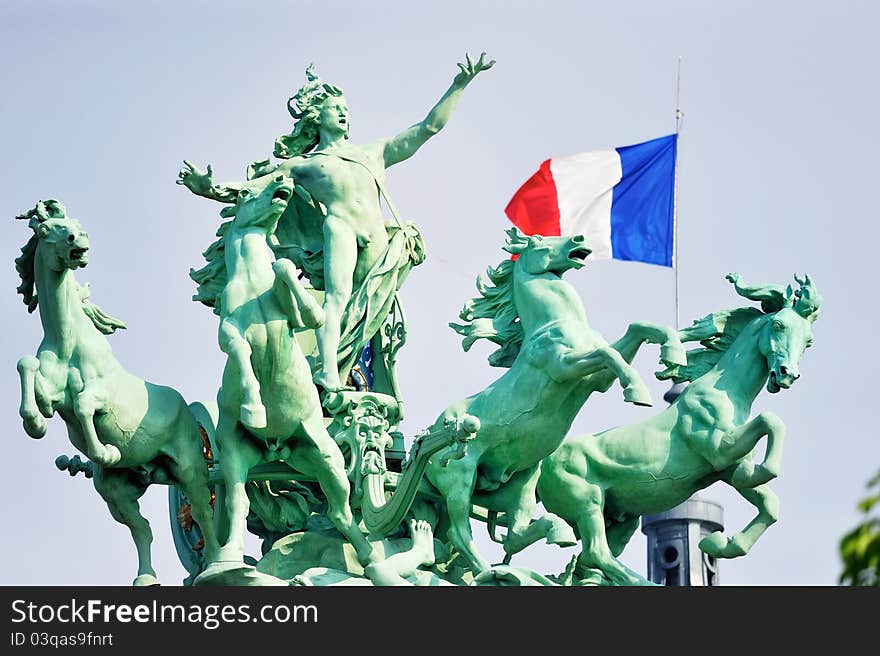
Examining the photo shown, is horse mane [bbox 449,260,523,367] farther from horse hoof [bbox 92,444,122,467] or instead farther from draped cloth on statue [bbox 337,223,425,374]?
horse hoof [bbox 92,444,122,467]

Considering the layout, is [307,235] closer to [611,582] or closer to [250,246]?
[250,246]

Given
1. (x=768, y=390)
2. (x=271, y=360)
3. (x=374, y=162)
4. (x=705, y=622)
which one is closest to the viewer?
(x=705, y=622)

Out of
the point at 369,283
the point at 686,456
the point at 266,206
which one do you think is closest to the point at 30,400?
the point at 266,206

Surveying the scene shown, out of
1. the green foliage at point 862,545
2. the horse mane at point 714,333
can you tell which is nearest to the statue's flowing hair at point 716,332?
the horse mane at point 714,333

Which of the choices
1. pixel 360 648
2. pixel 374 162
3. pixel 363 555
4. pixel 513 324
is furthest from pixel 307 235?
pixel 360 648

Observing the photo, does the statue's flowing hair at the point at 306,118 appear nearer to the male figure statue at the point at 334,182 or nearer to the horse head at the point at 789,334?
the male figure statue at the point at 334,182

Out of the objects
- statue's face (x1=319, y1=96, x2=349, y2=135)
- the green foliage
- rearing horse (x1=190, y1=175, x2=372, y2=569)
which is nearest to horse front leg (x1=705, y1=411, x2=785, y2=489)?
rearing horse (x1=190, y1=175, x2=372, y2=569)

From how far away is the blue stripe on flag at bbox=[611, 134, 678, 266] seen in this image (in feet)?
69.6

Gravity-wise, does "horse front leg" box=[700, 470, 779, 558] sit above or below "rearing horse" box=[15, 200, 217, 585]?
below

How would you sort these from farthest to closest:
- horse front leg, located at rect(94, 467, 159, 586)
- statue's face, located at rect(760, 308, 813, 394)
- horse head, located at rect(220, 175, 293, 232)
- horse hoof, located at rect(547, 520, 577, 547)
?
statue's face, located at rect(760, 308, 813, 394)
horse front leg, located at rect(94, 467, 159, 586)
horse head, located at rect(220, 175, 293, 232)
horse hoof, located at rect(547, 520, 577, 547)

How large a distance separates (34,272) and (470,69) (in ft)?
15.3

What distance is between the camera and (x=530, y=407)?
1767cm

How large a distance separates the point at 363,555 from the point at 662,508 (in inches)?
104

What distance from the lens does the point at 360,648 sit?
1439 centimetres
